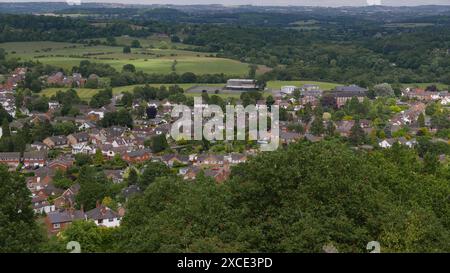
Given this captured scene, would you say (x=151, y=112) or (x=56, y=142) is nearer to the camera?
(x=56, y=142)

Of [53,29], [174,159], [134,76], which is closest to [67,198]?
[174,159]

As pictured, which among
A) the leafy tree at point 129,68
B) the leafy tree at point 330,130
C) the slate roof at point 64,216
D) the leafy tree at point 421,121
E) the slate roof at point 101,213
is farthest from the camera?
the leafy tree at point 129,68

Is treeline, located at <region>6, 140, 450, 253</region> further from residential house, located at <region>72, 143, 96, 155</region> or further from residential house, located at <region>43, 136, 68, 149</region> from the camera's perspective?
residential house, located at <region>43, 136, 68, 149</region>

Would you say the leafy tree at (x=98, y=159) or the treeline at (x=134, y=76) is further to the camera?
the treeline at (x=134, y=76)

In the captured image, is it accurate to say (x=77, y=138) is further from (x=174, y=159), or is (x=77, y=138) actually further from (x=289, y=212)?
(x=289, y=212)

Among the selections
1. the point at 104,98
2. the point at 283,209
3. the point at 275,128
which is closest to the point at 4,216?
the point at 283,209

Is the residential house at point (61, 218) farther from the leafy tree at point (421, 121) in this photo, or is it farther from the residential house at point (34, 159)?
the leafy tree at point (421, 121)

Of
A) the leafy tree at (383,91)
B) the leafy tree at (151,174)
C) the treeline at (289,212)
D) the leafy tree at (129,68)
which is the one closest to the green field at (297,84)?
the leafy tree at (383,91)

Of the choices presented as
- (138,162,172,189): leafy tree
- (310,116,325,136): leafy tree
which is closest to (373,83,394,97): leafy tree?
(310,116,325,136): leafy tree
